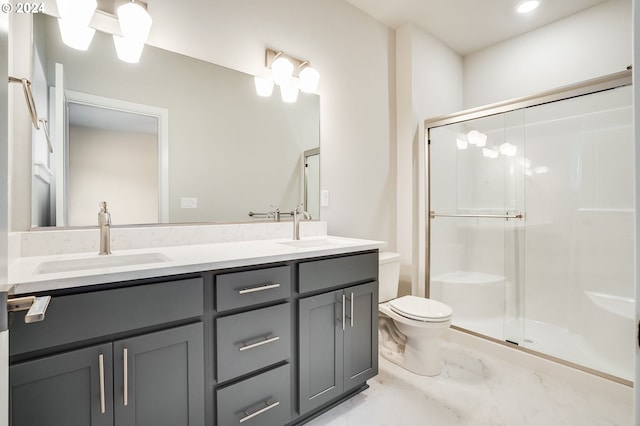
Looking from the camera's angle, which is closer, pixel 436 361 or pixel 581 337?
pixel 436 361

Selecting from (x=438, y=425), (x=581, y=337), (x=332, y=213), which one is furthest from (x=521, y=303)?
(x=332, y=213)

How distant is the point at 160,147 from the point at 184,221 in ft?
1.28

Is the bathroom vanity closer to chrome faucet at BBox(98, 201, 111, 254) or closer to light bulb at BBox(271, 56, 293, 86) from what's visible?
chrome faucet at BBox(98, 201, 111, 254)

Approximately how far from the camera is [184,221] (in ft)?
5.17

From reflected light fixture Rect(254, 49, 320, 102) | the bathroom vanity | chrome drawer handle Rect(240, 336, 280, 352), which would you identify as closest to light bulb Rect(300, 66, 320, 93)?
reflected light fixture Rect(254, 49, 320, 102)

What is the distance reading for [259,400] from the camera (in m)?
1.22

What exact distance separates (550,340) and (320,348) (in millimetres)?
1858

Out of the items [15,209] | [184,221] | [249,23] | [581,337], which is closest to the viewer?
[15,209]

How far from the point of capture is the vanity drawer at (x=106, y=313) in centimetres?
81

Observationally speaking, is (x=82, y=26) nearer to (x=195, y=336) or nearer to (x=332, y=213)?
(x=195, y=336)

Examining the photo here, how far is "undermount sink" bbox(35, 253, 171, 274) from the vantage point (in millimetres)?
1100

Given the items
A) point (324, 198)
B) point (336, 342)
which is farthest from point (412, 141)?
point (336, 342)

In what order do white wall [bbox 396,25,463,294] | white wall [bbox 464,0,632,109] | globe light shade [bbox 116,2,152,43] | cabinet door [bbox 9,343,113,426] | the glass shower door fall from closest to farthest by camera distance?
1. cabinet door [bbox 9,343,113,426]
2. globe light shade [bbox 116,2,152,43]
3. white wall [bbox 464,0,632,109]
4. the glass shower door
5. white wall [bbox 396,25,463,294]

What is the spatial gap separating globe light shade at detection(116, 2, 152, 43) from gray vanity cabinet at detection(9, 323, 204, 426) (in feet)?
4.35
